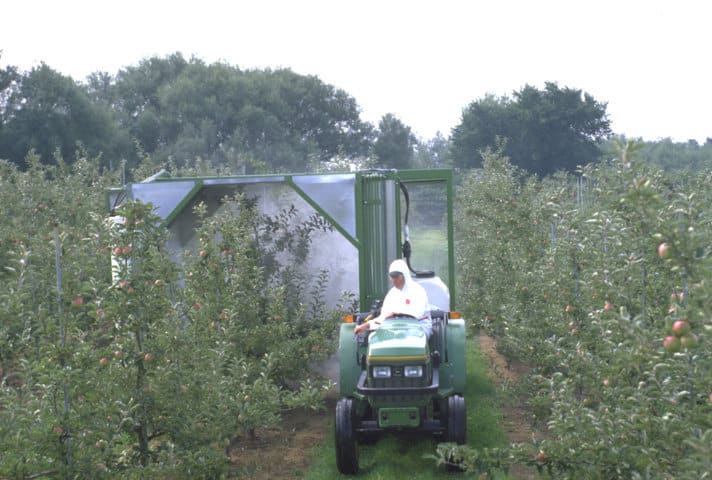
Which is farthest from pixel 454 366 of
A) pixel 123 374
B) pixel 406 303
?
pixel 123 374

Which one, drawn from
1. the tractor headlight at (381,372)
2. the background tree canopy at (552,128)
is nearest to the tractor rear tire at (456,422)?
the tractor headlight at (381,372)

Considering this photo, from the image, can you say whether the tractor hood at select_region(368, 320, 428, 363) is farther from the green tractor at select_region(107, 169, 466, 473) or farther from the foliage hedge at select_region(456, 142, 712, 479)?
the foliage hedge at select_region(456, 142, 712, 479)

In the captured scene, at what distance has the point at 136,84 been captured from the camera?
49.5 metres

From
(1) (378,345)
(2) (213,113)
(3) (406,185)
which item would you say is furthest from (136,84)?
(1) (378,345)

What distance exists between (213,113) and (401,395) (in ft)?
138


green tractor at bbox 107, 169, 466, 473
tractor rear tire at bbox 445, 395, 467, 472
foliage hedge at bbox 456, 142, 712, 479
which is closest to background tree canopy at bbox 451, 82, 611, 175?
green tractor at bbox 107, 169, 466, 473

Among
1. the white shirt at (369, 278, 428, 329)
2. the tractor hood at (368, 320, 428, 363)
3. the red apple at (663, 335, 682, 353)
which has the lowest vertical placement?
the tractor hood at (368, 320, 428, 363)

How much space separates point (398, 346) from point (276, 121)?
138 ft

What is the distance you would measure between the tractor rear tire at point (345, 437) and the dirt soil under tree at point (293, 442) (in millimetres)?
555

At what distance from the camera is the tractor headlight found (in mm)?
6711

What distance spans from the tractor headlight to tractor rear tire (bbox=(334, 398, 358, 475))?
50 centimetres

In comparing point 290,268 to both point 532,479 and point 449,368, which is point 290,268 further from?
point 532,479

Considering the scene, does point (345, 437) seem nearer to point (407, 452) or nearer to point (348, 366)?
point (348, 366)

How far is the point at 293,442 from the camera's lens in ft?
27.7
